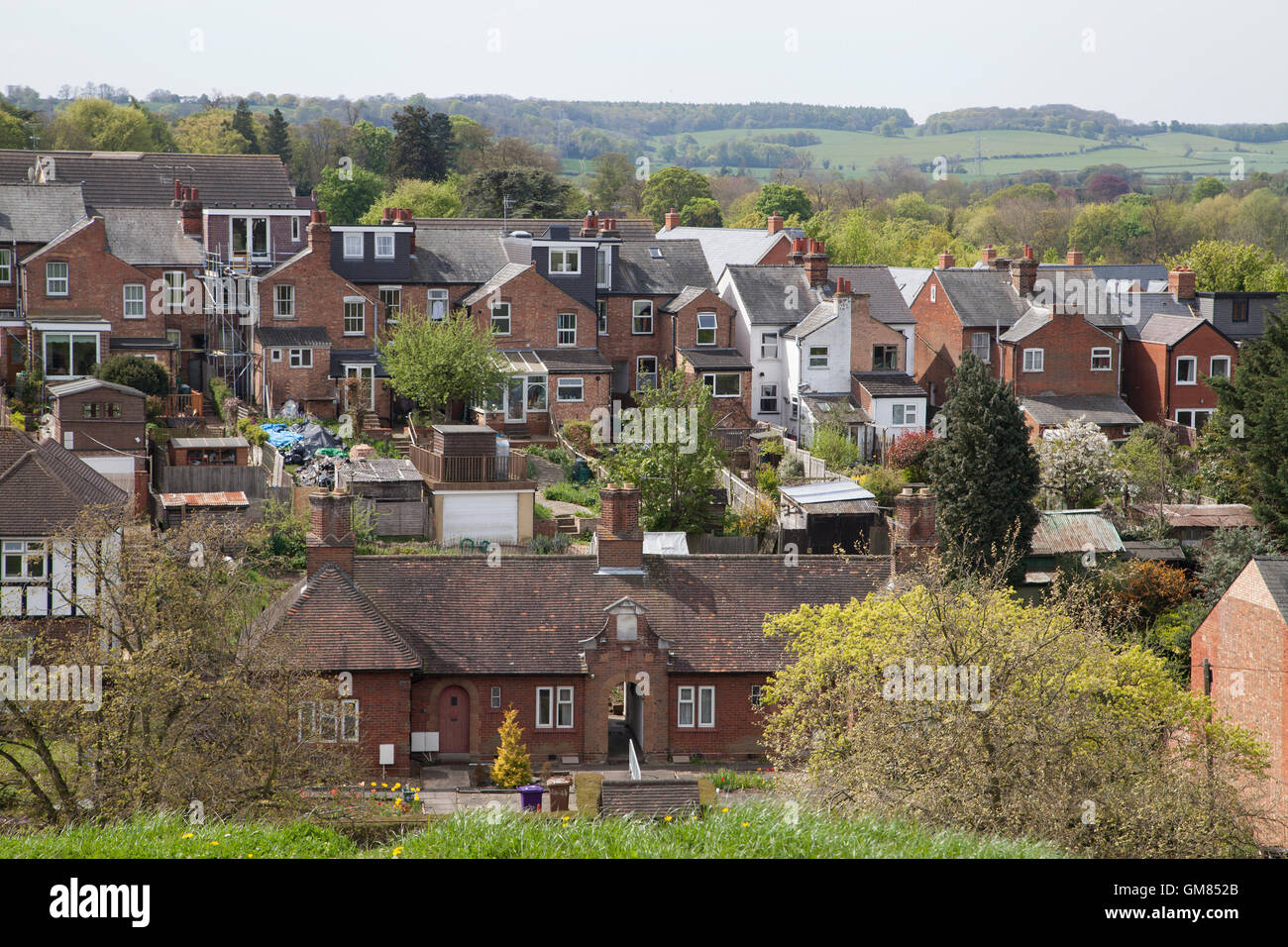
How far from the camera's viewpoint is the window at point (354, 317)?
54562 mm

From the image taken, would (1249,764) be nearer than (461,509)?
Yes

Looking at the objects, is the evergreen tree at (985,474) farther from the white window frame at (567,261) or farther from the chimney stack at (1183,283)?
the chimney stack at (1183,283)

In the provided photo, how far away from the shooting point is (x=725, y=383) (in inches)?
2248

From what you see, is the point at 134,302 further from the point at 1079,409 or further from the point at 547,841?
the point at 547,841

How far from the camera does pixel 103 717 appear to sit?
22625 millimetres

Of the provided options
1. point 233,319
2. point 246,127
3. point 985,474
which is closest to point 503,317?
point 233,319

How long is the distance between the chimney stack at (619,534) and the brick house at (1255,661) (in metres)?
14.3

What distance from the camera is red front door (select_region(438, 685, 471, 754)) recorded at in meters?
32.2

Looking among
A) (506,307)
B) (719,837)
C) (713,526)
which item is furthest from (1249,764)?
(506,307)

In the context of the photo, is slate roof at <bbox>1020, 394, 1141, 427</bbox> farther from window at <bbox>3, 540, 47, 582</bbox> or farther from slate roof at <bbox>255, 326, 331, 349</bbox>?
window at <bbox>3, 540, 47, 582</bbox>

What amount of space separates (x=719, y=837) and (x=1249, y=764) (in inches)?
682

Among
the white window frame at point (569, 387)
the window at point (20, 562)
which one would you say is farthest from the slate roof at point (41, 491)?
the white window frame at point (569, 387)

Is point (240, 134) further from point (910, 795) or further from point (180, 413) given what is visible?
point (910, 795)

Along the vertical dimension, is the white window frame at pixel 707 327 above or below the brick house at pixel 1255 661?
above
